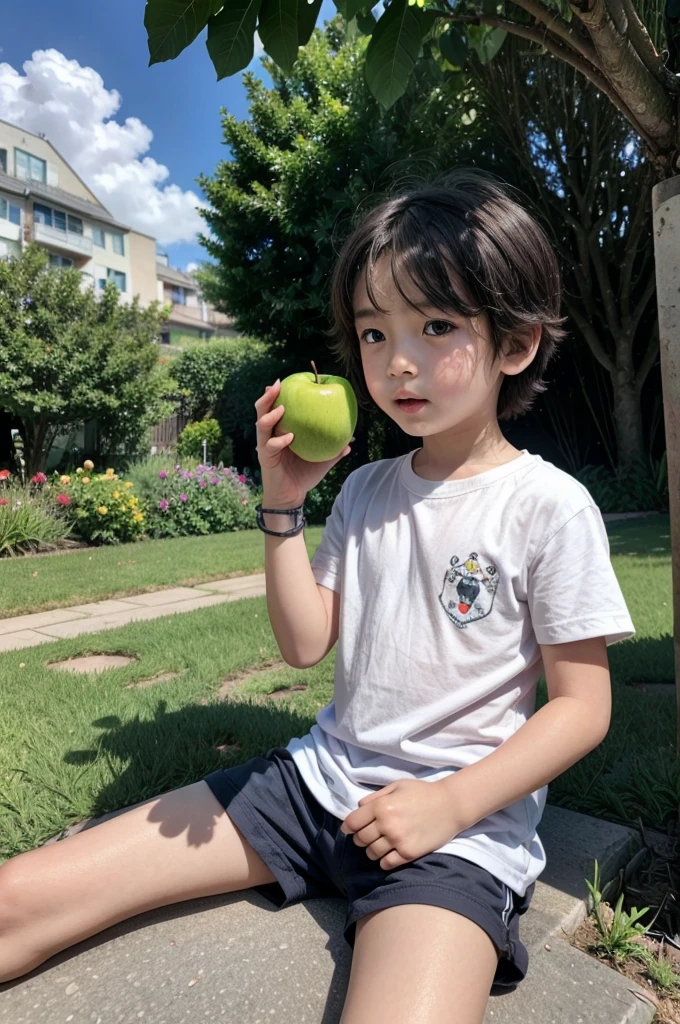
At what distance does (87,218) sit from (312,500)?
39.2 metres

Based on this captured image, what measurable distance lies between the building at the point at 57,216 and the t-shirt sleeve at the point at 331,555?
125 feet

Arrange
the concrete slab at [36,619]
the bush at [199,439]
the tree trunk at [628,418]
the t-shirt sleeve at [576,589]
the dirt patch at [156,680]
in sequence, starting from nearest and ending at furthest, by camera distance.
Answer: the t-shirt sleeve at [576,589] → the dirt patch at [156,680] → the concrete slab at [36,619] → the tree trunk at [628,418] → the bush at [199,439]

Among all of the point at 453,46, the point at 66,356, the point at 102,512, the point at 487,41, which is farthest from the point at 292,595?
the point at 66,356

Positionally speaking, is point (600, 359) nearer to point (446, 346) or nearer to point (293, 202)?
point (293, 202)

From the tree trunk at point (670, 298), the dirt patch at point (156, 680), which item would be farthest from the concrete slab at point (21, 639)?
the tree trunk at point (670, 298)

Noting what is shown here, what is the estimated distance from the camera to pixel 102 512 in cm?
854

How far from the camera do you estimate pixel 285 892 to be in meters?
1.44

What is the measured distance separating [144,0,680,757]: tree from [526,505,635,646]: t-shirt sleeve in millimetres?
477

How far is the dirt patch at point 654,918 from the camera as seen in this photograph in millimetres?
1340

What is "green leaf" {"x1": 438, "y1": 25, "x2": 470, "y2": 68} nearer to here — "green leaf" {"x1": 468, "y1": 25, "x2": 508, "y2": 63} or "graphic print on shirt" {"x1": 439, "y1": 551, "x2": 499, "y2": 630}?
"green leaf" {"x1": 468, "y1": 25, "x2": 508, "y2": 63}

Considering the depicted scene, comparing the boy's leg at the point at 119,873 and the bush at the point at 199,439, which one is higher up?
the bush at the point at 199,439

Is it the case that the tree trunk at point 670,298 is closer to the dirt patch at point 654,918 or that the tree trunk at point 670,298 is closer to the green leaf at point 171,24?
the dirt patch at point 654,918

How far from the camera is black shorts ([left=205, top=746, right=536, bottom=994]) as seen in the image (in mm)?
1147

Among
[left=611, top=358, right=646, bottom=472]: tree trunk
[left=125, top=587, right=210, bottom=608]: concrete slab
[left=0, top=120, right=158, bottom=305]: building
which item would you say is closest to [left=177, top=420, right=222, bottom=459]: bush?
[left=611, top=358, right=646, bottom=472]: tree trunk
